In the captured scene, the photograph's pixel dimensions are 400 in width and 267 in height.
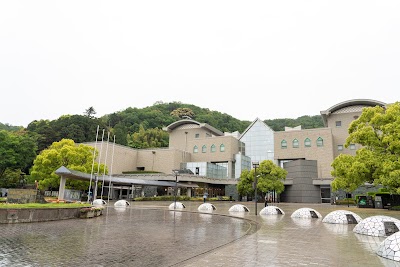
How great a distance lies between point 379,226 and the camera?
38.0 ft

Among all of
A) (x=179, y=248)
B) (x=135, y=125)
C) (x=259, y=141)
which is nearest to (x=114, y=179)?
(x=259, y=141)

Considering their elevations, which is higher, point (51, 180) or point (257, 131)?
point (257, 131)

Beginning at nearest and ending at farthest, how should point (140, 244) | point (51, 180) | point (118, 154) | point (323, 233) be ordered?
point (140, 244) → point (323, 233) → point (51, 180) → point (118, 154)

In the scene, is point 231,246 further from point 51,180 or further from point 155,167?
point 155,167

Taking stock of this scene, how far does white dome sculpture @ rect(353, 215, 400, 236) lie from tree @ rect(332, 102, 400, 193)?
431 inches

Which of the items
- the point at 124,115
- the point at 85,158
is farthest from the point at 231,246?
the point at 124,115

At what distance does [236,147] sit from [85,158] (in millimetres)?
32319

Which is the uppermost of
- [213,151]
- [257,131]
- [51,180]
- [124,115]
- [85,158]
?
[124,115]

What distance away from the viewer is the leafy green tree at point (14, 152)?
52.2m

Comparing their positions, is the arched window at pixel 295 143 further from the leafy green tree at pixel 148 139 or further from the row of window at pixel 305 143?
Answer: the leafy green tree at pixel 148 139

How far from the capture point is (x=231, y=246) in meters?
9.34

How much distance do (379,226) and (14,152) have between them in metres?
58.9

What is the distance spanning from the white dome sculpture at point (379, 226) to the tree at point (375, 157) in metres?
11.0

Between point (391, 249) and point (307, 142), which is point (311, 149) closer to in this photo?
point (307, 142)
